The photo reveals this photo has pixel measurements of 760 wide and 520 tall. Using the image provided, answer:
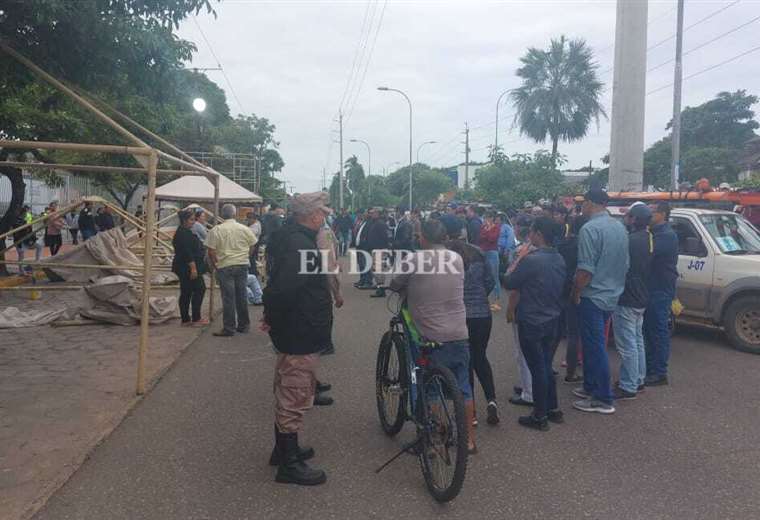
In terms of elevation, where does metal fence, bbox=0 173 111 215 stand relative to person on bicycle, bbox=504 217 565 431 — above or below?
above

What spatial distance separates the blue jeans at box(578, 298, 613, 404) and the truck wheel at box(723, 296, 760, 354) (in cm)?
337

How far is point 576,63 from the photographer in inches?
1462

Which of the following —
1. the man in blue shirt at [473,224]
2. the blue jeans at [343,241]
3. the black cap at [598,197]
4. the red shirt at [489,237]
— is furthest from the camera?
the blue jeans at [343,241]

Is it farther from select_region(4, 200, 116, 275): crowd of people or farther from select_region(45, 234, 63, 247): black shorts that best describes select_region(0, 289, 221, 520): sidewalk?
select_region(45, 234, 63, 247): black shorts

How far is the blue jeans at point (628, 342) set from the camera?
5996 mm

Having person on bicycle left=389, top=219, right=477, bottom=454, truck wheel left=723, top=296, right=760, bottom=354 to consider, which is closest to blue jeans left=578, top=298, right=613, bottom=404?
person on bicycle left=389, top=219, right=477, bottom=454

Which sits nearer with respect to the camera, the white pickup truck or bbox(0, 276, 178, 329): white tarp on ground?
the white pickup truck

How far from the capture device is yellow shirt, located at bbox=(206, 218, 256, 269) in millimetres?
8938

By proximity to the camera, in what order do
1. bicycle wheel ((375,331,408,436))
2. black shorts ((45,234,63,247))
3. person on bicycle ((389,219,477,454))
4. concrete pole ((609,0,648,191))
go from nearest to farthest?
1. person on bicycle ((389,219,477,454))
2. bicycle wheel ((375,331,408,436))
3. concrete pole ((609,0,648,191))
4. black shorts ((45,234,63,247))

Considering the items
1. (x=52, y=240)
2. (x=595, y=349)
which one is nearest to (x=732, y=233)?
(x=595, y=349)

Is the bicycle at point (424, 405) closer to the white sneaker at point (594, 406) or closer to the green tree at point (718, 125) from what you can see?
the white sneaker at point (594, 406)

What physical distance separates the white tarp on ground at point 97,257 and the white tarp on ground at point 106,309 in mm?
1632

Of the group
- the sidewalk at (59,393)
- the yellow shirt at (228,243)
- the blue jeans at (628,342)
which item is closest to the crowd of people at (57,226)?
the sidewalk at (59,393)

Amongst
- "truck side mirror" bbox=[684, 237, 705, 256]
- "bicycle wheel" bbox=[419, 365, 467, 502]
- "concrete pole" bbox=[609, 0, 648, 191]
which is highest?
"concrete pole" bbox=[609, 0, 648, 191]
